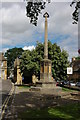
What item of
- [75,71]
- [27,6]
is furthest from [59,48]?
[75,71]

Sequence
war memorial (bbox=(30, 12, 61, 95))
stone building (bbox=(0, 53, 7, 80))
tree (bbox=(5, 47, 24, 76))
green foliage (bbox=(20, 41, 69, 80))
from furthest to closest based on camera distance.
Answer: tree (bbox=(5, 47, 24, 76)) → stone building (bbox=(0, 53, 7, 80)) → green foliage (bbox=(20, 41, 69, 80)) → war memorial (bbox=(30, 12, 61, 95))

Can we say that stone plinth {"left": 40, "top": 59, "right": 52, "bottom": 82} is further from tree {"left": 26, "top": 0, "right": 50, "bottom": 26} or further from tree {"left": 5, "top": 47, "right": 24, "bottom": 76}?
tree {"left": 5, "top": 47, "right": 24, "bottom": 76}

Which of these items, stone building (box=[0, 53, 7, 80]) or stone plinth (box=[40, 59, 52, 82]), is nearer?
stone plinth (box=[40, 59, 52, 82])

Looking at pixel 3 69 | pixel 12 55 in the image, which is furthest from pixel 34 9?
pixel 12 55

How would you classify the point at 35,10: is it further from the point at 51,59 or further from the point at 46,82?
the point at 51,59

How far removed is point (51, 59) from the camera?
39094mm

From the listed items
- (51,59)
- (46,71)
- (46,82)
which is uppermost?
(51,59)

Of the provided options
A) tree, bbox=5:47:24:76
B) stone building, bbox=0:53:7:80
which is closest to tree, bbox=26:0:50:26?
stone building, bbox=0:53:7:80

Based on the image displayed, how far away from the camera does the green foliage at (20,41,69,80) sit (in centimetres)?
3816

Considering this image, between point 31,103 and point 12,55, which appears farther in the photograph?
point 12,55

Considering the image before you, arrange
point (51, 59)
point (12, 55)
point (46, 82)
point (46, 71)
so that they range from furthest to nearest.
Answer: point (12, 55) < point (51, 59) < point (46, 71) < point (46, 82)

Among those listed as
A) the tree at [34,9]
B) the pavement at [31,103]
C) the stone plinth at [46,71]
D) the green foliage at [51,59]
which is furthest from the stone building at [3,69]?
the tree at [34,9]

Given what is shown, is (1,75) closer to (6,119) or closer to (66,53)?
(66,53)

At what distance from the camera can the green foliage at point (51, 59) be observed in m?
38.2
